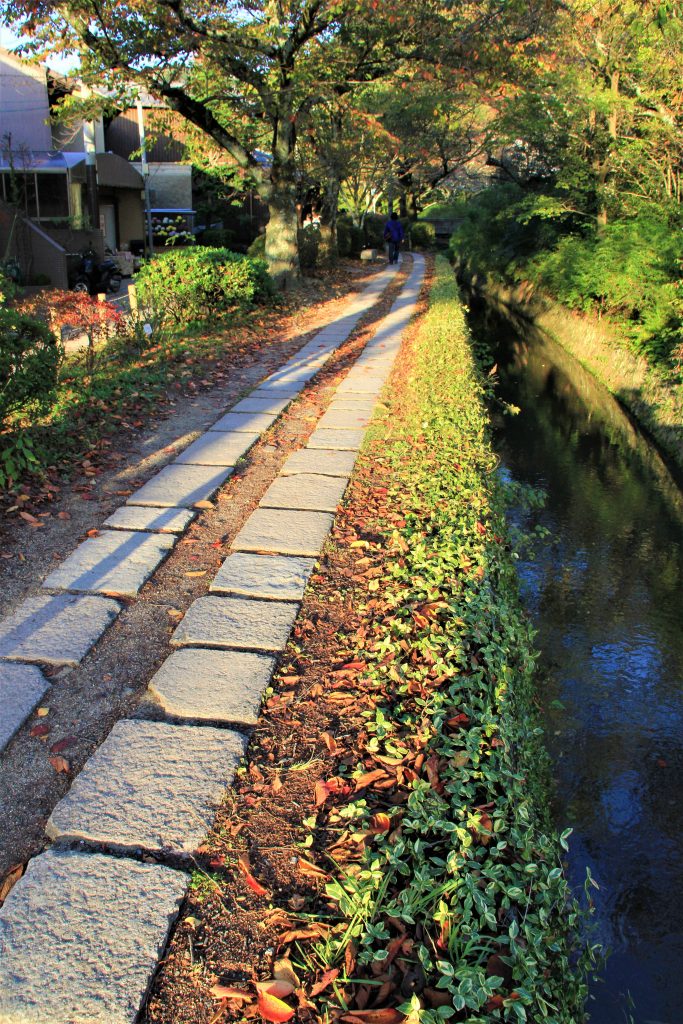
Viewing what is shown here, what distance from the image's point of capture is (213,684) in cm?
308

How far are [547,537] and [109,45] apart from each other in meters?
9.71

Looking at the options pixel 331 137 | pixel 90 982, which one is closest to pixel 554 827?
pixel 90 982

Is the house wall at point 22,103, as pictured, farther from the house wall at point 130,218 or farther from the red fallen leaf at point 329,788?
the red fallen leaf at point 329,788

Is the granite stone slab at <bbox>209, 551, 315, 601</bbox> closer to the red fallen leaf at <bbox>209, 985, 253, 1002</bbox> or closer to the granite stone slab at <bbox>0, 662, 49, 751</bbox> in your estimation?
the granite stone slab at <bbox>0, 662, 49, 751</bbox>

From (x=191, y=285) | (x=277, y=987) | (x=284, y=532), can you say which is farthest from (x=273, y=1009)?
(x=191, y=285)

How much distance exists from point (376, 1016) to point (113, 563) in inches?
112

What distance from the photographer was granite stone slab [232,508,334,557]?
4336 millimetres

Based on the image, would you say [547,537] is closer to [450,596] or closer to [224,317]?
[450,596]

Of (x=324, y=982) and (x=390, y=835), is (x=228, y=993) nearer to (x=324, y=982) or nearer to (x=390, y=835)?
(x=324, y=982)

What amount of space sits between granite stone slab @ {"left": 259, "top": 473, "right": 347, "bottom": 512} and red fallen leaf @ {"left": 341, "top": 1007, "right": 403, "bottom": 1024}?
3.30 metres

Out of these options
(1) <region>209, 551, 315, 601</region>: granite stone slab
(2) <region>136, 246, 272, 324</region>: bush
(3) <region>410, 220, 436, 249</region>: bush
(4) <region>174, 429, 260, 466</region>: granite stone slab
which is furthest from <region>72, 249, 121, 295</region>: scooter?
(3) <region>410, 220, 436, 249</region>: bush

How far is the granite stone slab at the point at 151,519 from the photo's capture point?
4.61 metres

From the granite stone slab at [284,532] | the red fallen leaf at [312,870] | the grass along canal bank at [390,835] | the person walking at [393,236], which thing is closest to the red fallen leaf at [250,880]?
the grass along canal bank at [390,835]

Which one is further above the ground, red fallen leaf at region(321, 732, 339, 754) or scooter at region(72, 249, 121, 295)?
scooter at region(72, 249, 121, 295)
